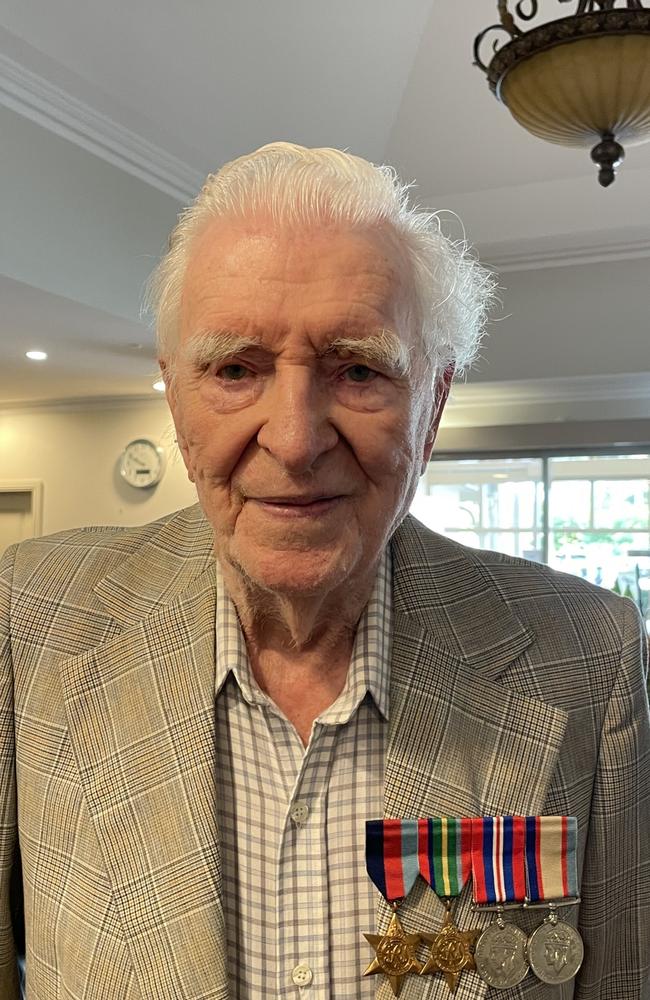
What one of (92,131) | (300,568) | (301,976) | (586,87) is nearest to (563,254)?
(92,131)

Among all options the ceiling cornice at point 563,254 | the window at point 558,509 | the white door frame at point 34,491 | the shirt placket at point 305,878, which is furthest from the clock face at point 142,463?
the shirt placket at point 305,878

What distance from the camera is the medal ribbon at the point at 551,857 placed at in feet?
2.96

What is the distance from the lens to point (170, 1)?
3039 millimetres

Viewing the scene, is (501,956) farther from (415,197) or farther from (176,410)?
(415,197)

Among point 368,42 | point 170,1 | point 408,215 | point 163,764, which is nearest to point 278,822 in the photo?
point 163,764

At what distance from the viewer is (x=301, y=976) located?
87 cm

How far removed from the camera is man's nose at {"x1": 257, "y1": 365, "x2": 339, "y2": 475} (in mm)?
811

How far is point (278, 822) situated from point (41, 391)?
5.56 m

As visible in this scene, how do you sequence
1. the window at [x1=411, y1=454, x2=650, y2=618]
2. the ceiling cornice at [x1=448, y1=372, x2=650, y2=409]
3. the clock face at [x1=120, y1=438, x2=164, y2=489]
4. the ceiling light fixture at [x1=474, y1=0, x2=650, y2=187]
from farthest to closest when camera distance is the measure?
the clock face at [x1=120, y1=438, x2=164, y2=489]
the window at [x1=411, y1=454, x2=650, y2=618]
the ceiling cornice at [x1=448, y1=372, x2=650, y2=409]
the ceiling light fixture at [x1=474, y1=0, x2=650, y2=187]

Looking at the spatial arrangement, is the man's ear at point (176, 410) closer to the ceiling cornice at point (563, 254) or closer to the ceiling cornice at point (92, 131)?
the ceiling cornice at point (92, 131)

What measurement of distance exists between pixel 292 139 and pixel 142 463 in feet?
9.10

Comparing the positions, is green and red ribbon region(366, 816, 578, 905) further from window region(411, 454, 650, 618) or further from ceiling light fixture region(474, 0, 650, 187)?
window region(411, 454, 650, 618)

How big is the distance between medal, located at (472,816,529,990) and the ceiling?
9.82 ft

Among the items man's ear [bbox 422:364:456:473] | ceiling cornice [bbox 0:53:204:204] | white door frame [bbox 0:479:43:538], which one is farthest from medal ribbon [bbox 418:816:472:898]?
white door frame [bbox 0:479:43:538]
